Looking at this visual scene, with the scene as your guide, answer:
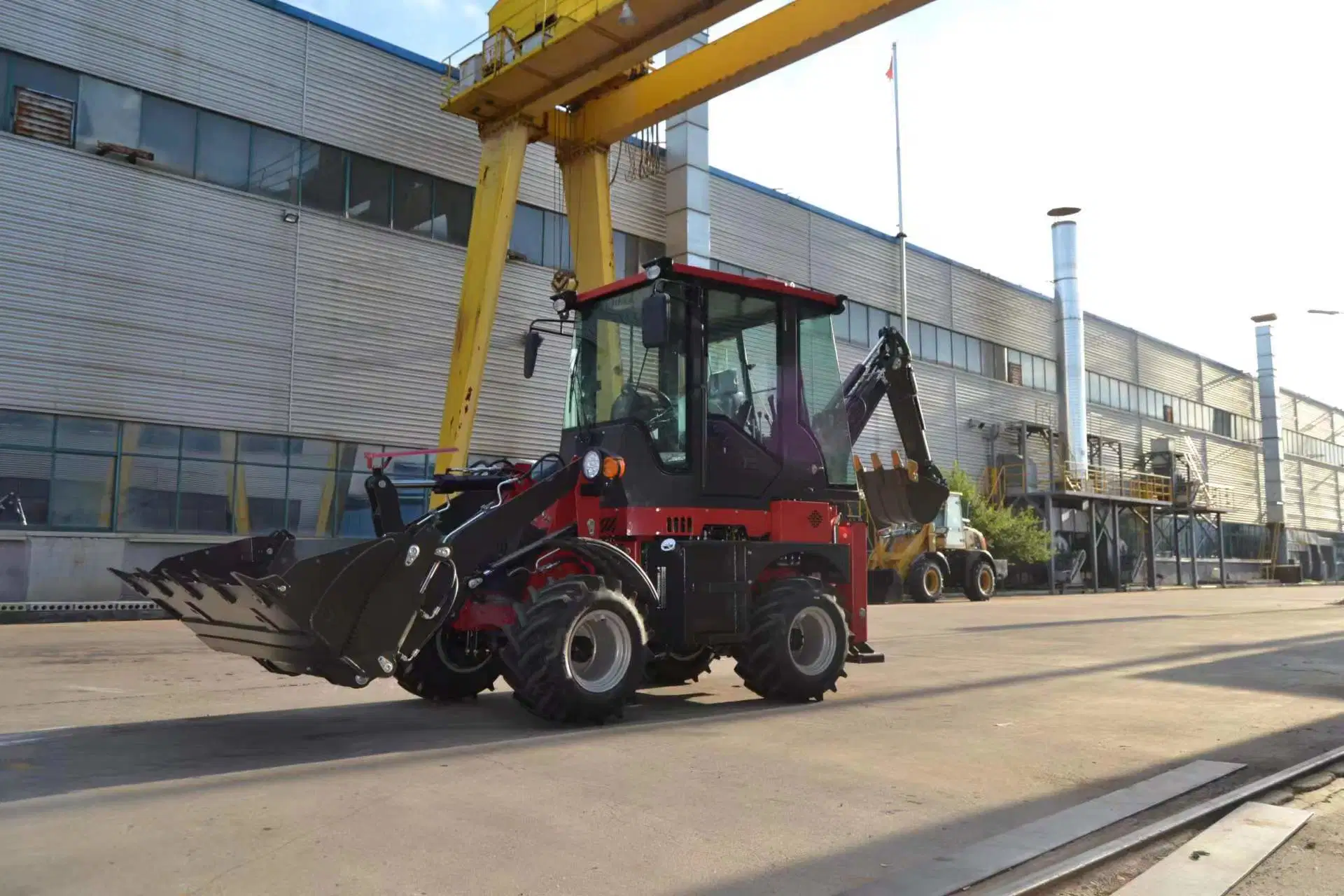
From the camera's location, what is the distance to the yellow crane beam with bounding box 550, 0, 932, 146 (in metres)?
17.3

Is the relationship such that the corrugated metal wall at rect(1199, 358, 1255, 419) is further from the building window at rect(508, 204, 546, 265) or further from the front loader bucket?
the front loader bucket

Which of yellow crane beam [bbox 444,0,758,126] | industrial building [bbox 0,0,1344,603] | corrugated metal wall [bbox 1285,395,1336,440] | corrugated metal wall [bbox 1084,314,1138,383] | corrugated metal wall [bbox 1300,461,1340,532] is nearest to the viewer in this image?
yellow crane beam [bbox 444,0,758,126]

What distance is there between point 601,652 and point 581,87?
15613 millimetres

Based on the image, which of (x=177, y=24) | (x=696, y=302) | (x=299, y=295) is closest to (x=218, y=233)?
(x=299, y=295)

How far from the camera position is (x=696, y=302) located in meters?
7.87

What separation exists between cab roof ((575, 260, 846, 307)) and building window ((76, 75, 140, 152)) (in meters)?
15.1

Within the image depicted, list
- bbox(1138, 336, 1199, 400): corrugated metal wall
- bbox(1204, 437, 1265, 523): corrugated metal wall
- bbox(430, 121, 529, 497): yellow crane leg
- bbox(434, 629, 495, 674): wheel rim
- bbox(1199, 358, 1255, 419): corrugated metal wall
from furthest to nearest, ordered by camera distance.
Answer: bbox(1199, 358, 1255, 419): corrugated metal wall → bbox(1204, 437, 1265, 523): corrugated metal wall → bbox(1138, 336, 1199, 400): corrugated metal wall → bbox(430, 121, 529, 497): yellow crane leg → bbox(434, 629, 495, 674): wheel rim

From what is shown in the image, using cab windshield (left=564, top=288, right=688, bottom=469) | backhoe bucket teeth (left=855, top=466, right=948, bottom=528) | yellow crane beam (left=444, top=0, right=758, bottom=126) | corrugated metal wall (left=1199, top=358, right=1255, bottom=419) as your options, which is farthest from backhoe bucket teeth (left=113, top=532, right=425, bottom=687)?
corrugated metal wall (left=1199, top=358, right=1255, bottom=419)

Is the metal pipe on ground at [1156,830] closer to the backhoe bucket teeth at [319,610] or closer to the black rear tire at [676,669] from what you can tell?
the backhoe bucket teeth at [319,610]

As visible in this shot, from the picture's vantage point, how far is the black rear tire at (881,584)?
26.5 meters

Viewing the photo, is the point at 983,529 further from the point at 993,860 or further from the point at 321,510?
the point at 993,860

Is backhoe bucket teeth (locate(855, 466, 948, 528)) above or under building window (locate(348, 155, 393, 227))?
under

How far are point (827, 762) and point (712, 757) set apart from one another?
649 mm

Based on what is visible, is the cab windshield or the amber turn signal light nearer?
the amber turn signal light
